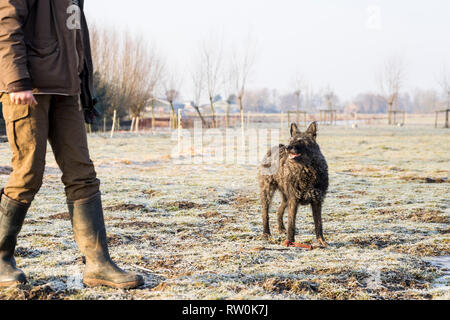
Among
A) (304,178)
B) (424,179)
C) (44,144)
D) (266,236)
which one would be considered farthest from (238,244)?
(424,179)

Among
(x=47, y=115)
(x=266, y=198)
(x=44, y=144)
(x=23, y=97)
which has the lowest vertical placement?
(x=266, y=198)

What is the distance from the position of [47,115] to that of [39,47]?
1.37 feet

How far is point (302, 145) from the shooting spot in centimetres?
497

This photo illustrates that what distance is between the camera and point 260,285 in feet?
10.7

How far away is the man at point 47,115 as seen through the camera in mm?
2795

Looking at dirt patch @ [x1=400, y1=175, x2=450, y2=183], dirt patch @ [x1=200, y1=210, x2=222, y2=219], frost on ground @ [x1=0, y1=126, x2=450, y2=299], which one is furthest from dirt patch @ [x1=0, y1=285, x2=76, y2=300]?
dirt patch @ [x1=400, y1=175, x2=450, y2=183]

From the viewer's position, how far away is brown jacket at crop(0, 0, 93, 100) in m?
2.77

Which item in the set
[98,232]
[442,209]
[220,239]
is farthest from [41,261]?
[442,209]

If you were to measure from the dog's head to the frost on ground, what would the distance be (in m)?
0.90

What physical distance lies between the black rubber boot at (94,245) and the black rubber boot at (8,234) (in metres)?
0.34

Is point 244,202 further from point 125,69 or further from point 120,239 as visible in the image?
point 125,69

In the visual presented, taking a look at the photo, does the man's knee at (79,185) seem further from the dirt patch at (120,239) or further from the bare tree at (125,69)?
the bare tree at (125,69)

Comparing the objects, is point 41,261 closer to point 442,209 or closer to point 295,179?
point 295,179

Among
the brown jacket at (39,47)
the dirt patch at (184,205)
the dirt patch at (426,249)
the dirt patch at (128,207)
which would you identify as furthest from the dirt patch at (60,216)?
the dirt patch at (426,249)
